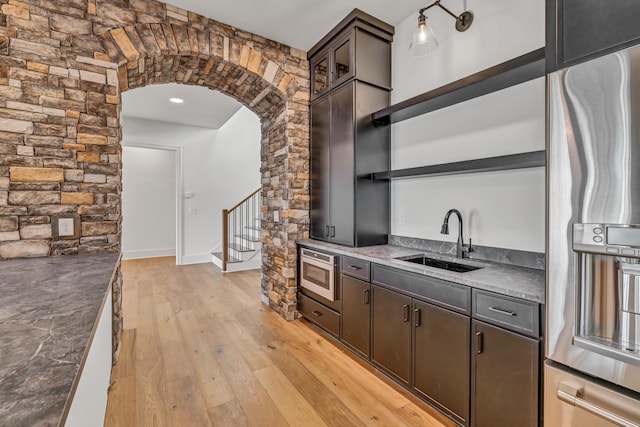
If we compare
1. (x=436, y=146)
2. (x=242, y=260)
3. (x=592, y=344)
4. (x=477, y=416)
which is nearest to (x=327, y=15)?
(x=436, y=146)

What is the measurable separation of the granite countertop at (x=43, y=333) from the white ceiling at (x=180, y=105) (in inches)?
134

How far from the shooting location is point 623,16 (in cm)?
110

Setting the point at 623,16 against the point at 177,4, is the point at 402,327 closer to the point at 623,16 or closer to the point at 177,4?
the point at 623,16

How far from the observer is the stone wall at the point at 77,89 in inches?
78.6

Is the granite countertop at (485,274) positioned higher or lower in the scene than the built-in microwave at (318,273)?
higher

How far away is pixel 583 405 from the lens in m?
1.18

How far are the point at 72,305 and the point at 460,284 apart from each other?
1767 millimetres

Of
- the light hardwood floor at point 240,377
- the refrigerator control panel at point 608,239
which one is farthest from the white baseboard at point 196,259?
the refrigerator control panel at point 608,239

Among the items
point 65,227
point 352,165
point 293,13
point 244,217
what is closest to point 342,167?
point 352,165

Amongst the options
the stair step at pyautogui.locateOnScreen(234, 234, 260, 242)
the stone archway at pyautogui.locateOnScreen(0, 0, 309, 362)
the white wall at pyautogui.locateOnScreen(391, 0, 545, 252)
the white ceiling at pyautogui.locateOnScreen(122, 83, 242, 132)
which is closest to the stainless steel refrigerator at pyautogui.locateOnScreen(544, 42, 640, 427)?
the white wall at pyautogui.locateOnScreen(391, 0, 545, 252)

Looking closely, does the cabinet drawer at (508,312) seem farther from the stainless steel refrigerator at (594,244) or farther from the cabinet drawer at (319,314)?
the cabinet drawer at (319,314)

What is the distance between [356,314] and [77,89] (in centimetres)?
267

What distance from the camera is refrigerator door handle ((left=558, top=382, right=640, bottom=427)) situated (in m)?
1.09

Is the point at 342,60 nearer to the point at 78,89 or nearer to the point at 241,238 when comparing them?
the point at 78,89
